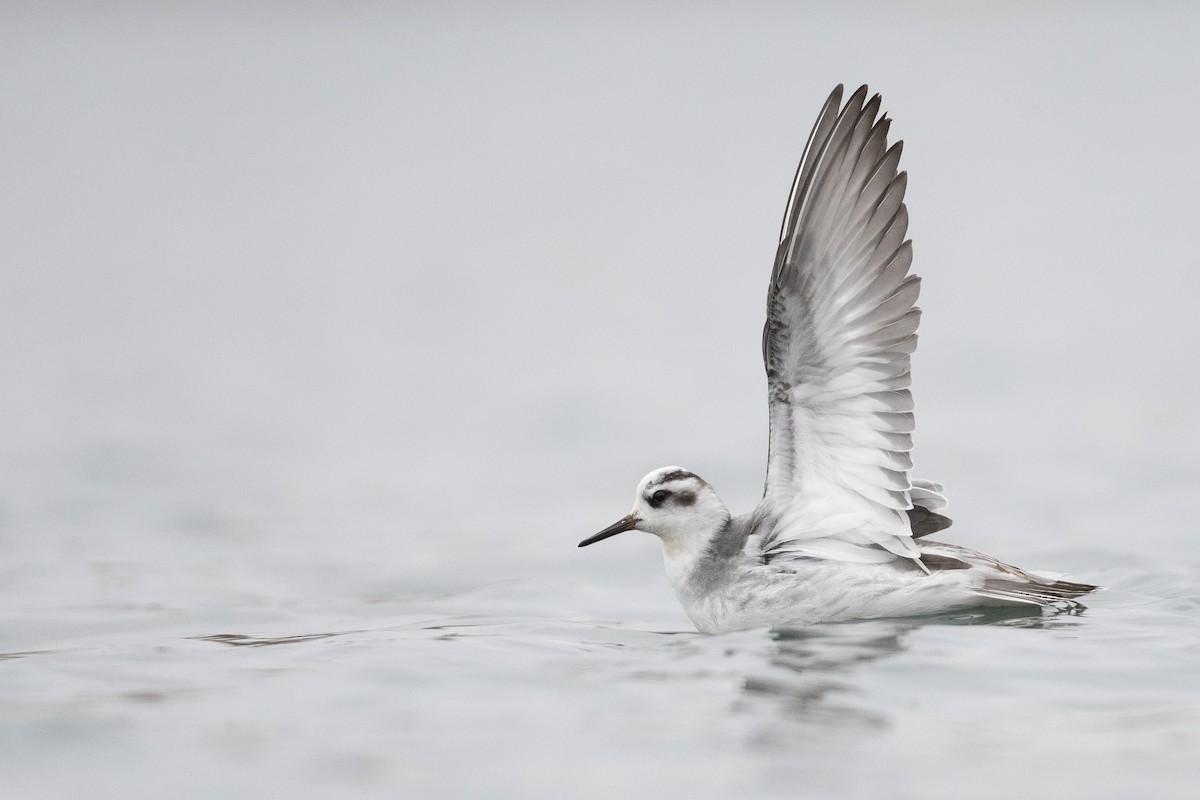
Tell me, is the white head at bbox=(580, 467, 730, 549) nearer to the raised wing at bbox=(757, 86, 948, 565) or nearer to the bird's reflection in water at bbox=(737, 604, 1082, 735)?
the raised wing at bbox=(757, 86, 948, 565)

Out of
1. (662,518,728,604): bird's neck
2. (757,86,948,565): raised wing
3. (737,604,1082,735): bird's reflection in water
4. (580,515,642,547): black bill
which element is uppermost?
(757,86,948,565): raised wing

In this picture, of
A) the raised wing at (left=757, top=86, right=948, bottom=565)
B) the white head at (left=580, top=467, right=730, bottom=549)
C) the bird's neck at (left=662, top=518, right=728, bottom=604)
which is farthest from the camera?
the white head at (left=580, top=467, right=730, bottom=549)

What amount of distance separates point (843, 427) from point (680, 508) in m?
1.12

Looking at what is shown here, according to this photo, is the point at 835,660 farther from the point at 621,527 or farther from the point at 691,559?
the point at 621,527

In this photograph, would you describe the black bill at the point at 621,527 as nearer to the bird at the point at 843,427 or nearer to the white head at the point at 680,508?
the white head at the point at 680,508

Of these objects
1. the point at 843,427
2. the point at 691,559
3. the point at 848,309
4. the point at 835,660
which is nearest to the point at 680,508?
the point at 691,559

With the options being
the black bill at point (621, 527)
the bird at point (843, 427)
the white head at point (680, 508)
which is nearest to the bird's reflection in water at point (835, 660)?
the bird at point (843, 427)

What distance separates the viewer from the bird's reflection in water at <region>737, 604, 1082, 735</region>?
6.27 meters

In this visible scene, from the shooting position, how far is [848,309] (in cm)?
755

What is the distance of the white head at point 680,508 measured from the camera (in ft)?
27.2

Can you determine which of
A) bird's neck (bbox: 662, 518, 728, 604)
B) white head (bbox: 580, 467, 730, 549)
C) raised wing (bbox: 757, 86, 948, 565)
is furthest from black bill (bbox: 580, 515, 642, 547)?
raised wing (bbox: 757, 86, 948, 565)

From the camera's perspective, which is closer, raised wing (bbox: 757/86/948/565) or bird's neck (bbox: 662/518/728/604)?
raised wing (bbox: 757/86/948/565)

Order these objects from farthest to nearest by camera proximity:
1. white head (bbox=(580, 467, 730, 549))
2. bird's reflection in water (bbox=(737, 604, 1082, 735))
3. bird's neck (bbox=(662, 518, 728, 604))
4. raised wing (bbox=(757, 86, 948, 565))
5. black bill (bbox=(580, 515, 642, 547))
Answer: black bill (bbox=(580, 515, 642, 547)) → white head (bbox=(580, 467, 730, 549)) → bird's neck (bbox=(662, 518, 728, 604)) → raised wing (bbox=(757, 86, 948, 565)) → bird's reflection in water (bbox=(737, 604, 1082, 735))

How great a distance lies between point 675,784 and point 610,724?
771 mm
